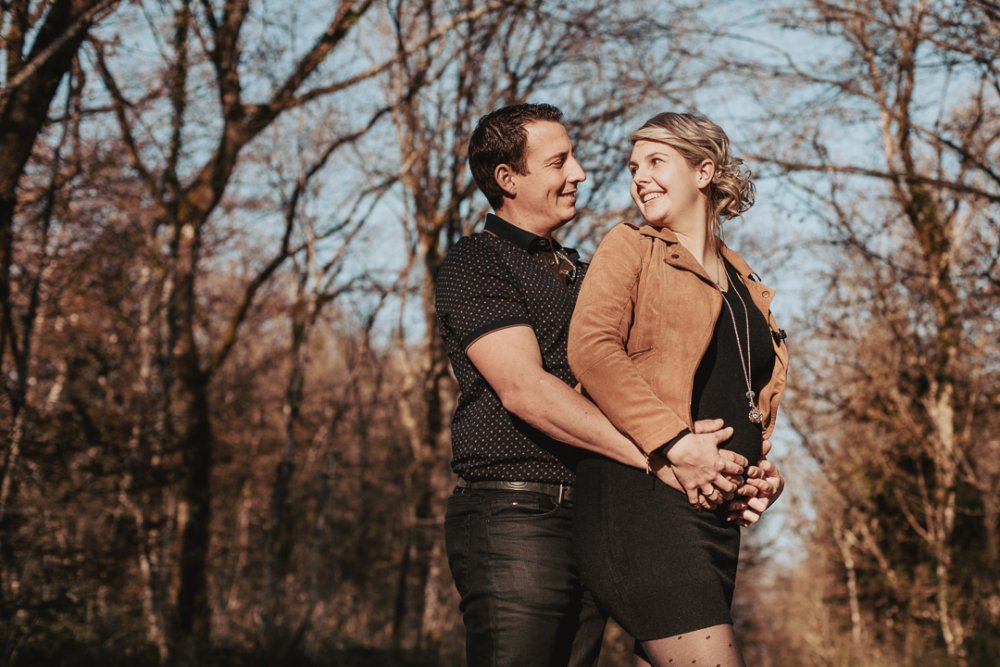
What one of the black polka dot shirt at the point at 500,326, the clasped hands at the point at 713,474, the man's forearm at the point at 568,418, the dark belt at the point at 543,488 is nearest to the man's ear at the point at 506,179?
the black polka dot shirt at the point at 500,326

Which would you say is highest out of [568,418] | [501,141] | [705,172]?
[501,141]

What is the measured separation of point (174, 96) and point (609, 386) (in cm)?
875

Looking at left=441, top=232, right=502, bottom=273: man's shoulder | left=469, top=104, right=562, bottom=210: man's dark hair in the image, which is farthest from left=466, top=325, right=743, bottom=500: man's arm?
left=469, top=104, right=562, bottom=210: man's dark hair

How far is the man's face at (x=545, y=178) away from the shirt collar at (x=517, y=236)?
0.05 metres

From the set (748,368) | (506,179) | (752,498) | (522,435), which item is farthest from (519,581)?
(506,179)

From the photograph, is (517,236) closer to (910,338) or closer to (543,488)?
(543,488)

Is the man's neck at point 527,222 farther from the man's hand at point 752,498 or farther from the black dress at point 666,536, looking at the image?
the man's hand at point 752,498

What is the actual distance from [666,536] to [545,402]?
0.42 meters

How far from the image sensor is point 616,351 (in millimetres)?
2281

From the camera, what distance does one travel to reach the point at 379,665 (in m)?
13.4

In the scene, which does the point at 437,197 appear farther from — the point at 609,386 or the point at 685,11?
the point at 609,386

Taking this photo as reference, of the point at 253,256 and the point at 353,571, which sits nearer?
the point at 253,256

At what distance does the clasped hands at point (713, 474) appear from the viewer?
220cm

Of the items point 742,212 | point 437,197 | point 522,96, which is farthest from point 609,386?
point 437,197
